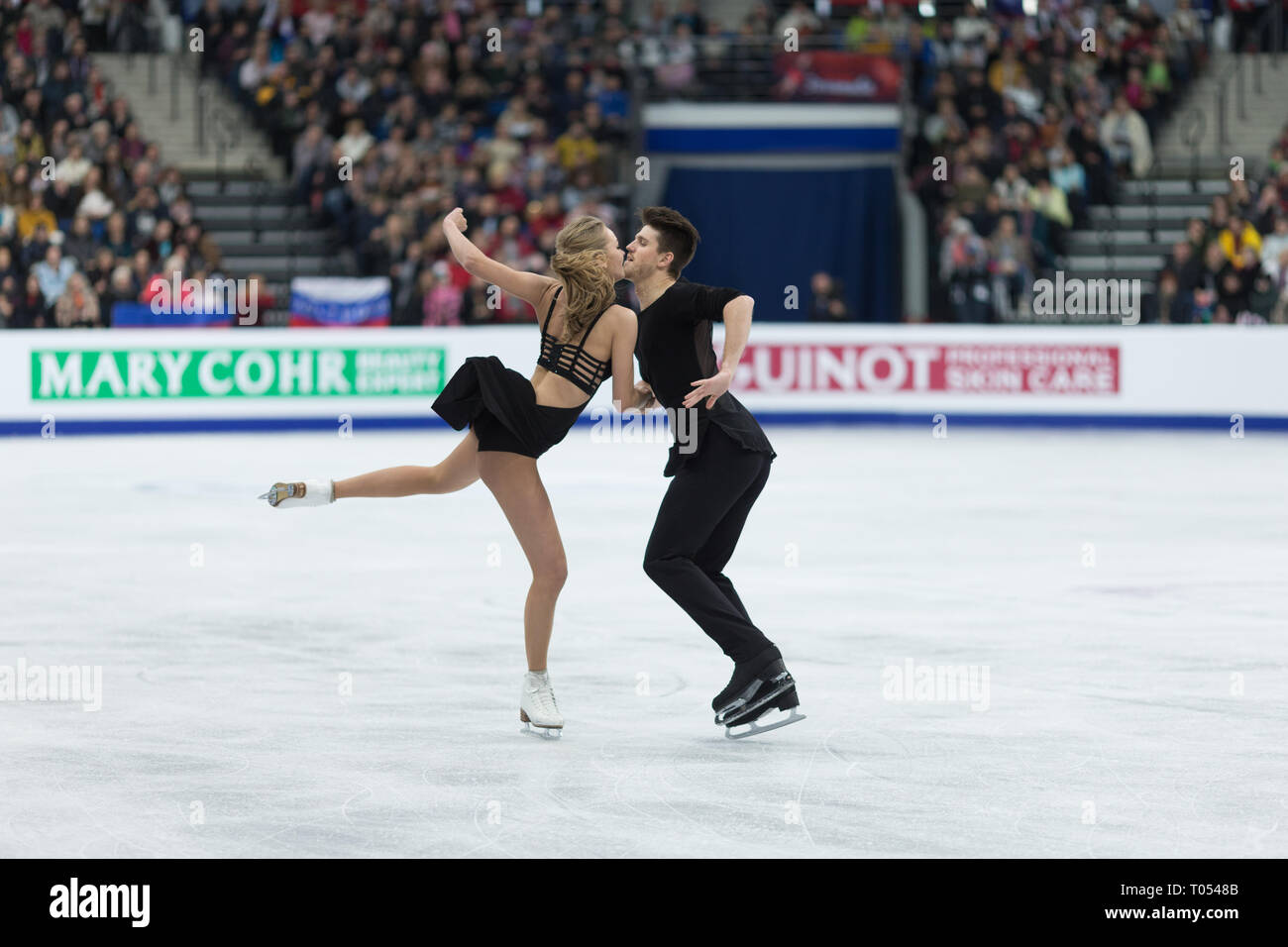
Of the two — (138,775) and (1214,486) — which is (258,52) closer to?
(1214,486)

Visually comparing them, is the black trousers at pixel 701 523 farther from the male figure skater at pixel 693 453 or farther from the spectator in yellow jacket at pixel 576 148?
the spectator in yellow jacket at pixel 576 148

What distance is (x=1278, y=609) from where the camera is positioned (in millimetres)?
8867

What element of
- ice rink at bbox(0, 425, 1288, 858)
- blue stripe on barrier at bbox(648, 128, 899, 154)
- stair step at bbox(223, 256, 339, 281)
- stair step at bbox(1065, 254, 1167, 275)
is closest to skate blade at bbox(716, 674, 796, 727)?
ice rink at bbox(0, 425, 1288, 858)

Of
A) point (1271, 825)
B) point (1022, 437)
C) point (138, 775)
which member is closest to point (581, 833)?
point (138, 775)

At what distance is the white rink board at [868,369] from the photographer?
18.5 meters

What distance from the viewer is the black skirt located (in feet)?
19.4

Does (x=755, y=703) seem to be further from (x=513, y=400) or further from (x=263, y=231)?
(x=263, y=231)

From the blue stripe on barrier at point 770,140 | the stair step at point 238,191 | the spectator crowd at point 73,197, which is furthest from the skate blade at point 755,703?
the blue stripe on barrier at point 770,140

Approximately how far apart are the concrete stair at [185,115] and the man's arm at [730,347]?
17965 mm

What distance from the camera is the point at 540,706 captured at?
20.4ft

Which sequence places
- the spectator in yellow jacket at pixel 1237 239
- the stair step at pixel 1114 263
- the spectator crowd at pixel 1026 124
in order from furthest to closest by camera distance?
1. the stair step at pixel 1114 263
2. the spectator crowd at pixel 1026 124
3. the spectator in yellow jacket at pixel 1237 239

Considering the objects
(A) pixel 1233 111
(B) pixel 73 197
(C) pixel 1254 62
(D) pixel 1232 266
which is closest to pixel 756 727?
(D) pixel 1232 266

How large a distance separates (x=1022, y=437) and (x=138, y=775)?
1416 centimetres

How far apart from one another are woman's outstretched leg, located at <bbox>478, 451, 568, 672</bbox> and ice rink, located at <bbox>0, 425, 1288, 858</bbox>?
0.43m
